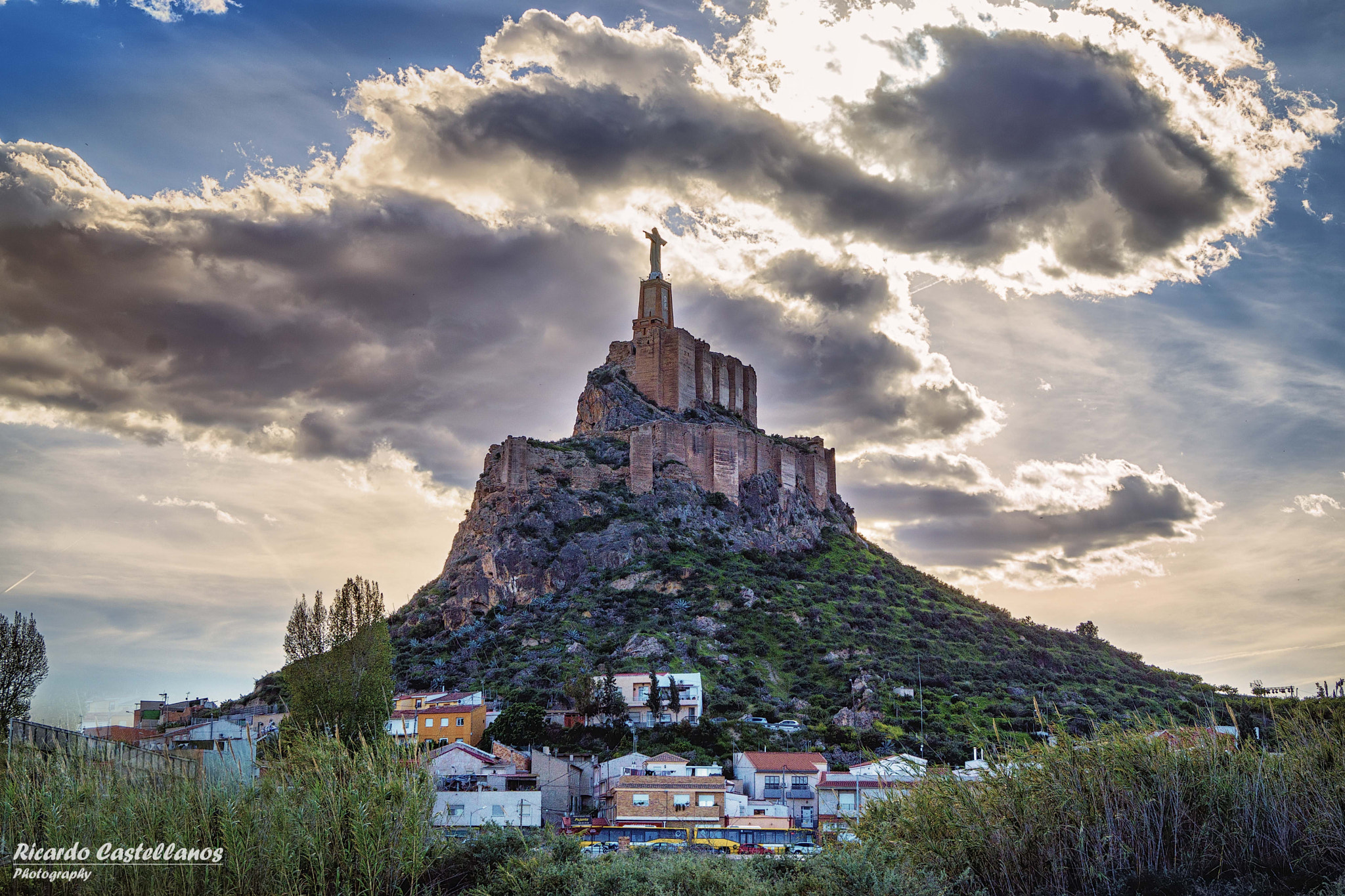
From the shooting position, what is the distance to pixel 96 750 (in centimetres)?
1475

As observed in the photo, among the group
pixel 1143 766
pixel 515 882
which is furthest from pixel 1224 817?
pixel 515 882

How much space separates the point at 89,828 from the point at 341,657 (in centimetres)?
2611

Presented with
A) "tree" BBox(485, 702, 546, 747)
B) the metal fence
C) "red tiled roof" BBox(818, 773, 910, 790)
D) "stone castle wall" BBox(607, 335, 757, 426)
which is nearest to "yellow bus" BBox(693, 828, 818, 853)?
"red tiled roof" BBox(818, 773, 910, 790)

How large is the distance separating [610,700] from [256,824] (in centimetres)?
4094

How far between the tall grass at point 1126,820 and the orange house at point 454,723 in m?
34.8

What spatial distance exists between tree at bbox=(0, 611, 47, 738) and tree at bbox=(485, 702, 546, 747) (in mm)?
18860

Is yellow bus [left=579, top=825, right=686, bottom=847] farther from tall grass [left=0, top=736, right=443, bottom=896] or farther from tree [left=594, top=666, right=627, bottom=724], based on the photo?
tree [left=594, top=666, right=627, bottom=724]

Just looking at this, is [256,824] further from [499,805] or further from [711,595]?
[711,595]

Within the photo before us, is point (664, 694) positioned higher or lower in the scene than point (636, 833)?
higher

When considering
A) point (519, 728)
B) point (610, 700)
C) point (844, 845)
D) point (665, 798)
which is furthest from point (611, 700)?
point (844, 845)

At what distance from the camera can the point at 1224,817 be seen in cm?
1350

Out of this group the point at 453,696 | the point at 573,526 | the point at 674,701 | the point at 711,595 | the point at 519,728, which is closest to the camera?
the point at 519,728

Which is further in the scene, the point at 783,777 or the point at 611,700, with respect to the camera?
the point at 611,700

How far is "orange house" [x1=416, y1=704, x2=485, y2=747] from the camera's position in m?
46.1
